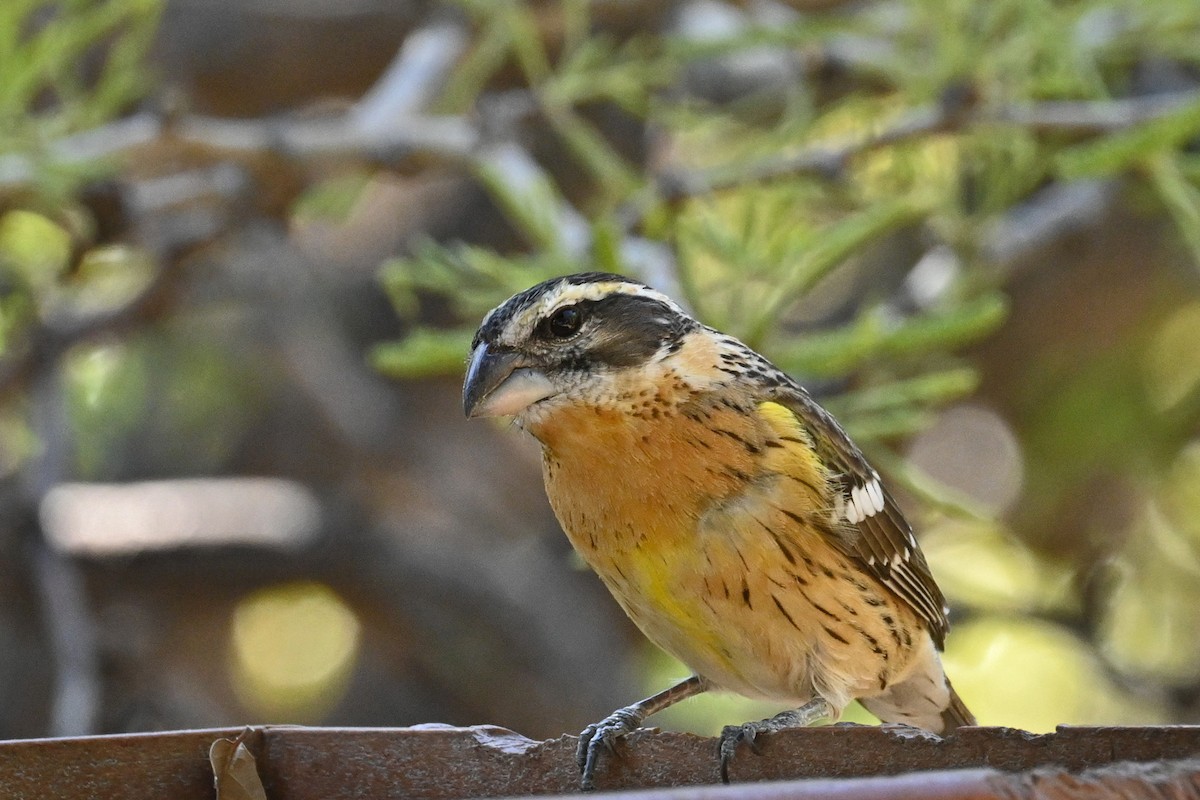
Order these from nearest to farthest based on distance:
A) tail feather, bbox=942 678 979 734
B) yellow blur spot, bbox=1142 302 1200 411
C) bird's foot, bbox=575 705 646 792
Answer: bird's foot, bbox=575 705 646 792 → tail feather, bbox=942 678 979 734 → yellow blur spot, bbox=1142 302 1200 411

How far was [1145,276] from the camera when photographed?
17.3 ft

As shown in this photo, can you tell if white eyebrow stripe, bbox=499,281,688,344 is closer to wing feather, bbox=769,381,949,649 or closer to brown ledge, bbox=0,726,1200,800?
wing feather, bbox=769,381,949,649

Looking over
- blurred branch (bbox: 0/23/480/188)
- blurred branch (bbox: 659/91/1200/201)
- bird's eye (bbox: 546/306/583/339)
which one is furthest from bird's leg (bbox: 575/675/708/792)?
blurred branch (bbox: 0/23/480/188)

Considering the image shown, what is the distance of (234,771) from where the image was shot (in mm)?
1750

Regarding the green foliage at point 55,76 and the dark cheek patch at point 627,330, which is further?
the green foliage at point 55,76

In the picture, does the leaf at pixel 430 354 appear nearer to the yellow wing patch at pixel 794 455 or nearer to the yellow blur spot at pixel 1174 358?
the yellow wing patch at pixel 794 455

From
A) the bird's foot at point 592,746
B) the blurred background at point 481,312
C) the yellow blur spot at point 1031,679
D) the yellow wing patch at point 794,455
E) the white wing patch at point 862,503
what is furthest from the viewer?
the yellow blur spot at point 1031,679

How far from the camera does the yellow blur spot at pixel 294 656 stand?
19.4ft

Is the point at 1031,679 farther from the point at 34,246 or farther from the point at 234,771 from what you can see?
the point at 234,771

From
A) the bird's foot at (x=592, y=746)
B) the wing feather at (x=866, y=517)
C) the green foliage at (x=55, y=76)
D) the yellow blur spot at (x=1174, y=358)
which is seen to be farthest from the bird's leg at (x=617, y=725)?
the yellow blur spot at (x=1174, y=358)

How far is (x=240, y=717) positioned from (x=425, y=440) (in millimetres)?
1237

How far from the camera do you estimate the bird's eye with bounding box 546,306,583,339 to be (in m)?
A: 2.31

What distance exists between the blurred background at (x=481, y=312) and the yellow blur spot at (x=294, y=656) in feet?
0.06

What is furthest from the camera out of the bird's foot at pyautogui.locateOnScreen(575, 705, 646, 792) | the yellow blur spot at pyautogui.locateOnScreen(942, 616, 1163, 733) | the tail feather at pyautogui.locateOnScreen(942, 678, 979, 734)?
the yellow blur spot at pyautogui.locateOnScreen(942, 616, 1163, 733)
